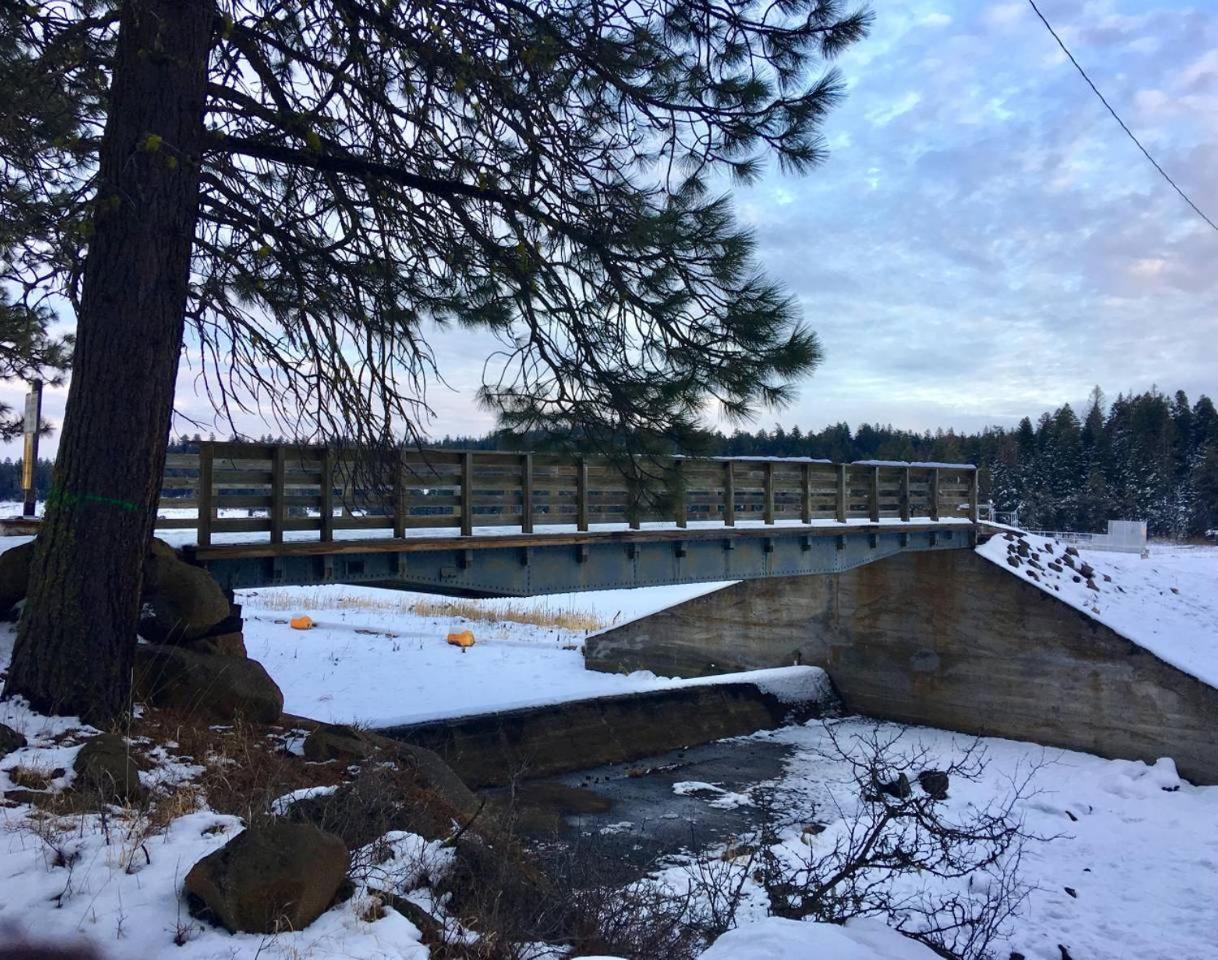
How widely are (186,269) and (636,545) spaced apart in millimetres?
8673

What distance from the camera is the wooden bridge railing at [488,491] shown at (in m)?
9.29

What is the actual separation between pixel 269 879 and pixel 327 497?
6.70m

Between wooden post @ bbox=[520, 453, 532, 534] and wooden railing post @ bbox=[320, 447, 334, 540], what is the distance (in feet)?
9.58

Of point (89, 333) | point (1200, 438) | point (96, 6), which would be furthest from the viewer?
point (1200, 438)

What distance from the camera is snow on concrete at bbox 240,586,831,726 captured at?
1719 centimetres

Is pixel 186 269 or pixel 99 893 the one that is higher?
pixel 186 269

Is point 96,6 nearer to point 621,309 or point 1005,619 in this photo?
point 621,309

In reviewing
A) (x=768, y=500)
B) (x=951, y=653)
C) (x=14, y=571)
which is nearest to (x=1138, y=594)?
(x=951, y=653)

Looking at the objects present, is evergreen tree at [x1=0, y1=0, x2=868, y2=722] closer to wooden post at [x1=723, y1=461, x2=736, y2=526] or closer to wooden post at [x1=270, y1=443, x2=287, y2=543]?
wooden post at [x1=270, y1=443, x2=287, y2=543]

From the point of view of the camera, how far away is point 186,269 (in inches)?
263

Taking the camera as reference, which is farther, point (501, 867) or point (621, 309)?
point (621, 309)

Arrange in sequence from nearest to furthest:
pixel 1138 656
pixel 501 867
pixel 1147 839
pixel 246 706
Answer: pixel 501 867 < pixel 246 706 < pixel 1147 839 < pixel 1138 656

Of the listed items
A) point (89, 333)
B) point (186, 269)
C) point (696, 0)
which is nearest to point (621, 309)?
point (696, 0)

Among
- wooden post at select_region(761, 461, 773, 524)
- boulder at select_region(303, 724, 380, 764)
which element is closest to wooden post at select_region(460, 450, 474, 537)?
boulder at select_region(303, 724, 380, 764)
